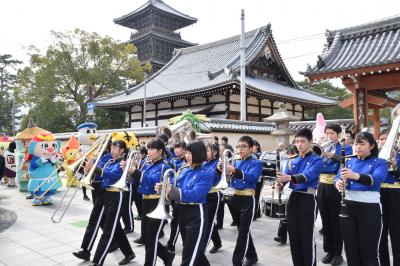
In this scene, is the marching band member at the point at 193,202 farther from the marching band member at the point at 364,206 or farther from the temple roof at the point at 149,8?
the temple roof at the point at 149,8

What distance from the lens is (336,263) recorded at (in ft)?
16.4

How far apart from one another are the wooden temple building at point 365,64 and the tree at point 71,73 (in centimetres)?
2018

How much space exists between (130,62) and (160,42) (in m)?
11.4

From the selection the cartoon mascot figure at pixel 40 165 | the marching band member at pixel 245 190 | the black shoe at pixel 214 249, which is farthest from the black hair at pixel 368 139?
the cartoon mascot figure at pixel 40 165

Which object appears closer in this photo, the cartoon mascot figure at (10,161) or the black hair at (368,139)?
the black hair at (368,139)

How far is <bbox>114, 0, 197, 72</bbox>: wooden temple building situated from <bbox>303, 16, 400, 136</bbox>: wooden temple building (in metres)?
27.8

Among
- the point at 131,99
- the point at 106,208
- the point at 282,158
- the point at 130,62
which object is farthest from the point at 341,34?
the point at 130,62

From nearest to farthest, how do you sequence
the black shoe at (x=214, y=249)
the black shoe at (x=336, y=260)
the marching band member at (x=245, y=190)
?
the marching band member at (x=245, y=190)
the black shoe at (x=336, y=260)
the black shoe at (x=214, y=249)

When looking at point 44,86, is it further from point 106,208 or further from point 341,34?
point 106,208

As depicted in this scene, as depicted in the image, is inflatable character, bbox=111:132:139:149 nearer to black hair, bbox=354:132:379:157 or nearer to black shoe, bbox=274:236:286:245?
black shoe, bbox=274:236:286:245

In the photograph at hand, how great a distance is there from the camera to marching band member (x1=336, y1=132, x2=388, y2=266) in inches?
142

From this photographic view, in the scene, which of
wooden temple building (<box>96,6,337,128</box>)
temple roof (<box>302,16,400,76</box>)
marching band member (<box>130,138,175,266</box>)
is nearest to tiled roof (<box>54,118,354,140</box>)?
wooden temple building (<box>96,6,337,128</box>)

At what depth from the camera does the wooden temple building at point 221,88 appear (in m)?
20.1

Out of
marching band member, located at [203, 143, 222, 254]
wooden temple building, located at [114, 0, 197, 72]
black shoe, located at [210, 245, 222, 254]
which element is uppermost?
wooden temple building, located at [114, 0, 197, 72]
